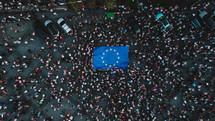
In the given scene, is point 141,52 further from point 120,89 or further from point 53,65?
point 53,65

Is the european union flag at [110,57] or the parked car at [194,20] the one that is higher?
the parked car at [194,20]

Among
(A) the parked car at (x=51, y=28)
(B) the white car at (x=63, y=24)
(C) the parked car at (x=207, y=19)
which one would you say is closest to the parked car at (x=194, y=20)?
(C) the parked car at (x=207, y=19)

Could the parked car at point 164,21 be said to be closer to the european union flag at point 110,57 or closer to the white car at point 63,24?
the european union flag at point 110,57

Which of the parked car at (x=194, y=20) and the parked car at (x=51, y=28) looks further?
the parked car at (x=194, y=20)

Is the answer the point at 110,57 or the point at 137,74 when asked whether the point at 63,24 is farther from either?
the point at 137,74

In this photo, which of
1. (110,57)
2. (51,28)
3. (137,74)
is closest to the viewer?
(51,28)

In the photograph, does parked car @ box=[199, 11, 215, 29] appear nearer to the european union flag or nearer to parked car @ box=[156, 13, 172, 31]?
parked car @ box=[156, 13, 172, 31]

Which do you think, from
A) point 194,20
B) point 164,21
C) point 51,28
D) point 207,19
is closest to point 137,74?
point 164,21
